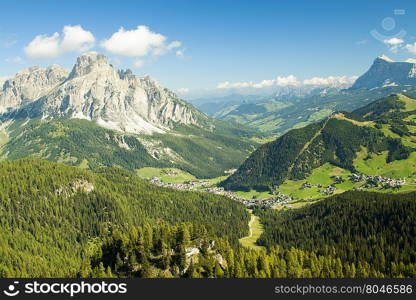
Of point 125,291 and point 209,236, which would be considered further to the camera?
point 209,236

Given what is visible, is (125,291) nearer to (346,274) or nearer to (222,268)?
(222,268)

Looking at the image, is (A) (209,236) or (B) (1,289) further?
(A) (209,236)

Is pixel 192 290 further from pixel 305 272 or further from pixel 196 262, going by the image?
pixel 305 272

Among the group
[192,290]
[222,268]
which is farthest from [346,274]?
[192,290]

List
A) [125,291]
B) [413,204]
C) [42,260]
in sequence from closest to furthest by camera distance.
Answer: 1. [125,291]
2. [42,260]
3. [413,204]

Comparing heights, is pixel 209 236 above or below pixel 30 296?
below

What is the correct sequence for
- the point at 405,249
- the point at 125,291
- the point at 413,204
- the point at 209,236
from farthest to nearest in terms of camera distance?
the point at 413,204, the point at 405,249, the point at 209,236, the point at 125,291

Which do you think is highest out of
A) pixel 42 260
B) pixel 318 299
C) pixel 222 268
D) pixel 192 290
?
pixel 192 290

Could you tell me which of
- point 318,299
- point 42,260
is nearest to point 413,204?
point 318,299

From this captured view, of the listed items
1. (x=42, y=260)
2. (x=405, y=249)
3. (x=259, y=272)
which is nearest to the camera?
(x=259, y=272)
